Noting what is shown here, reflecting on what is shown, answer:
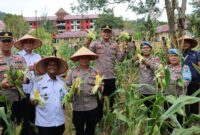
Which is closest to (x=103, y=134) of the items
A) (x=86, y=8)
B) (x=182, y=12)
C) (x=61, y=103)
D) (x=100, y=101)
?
(x=100, y=101)

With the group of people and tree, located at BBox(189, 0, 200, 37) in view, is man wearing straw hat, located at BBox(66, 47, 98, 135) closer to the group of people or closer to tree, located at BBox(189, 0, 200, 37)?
the group of people

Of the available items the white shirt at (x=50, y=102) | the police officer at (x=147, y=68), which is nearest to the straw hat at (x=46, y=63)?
the white shirt at (x=50, y=102)

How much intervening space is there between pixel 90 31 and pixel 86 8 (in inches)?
342

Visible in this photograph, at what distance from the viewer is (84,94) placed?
3.89 m

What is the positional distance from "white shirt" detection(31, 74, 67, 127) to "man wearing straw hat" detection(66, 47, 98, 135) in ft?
0.96

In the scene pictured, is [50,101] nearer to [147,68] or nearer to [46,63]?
[46,63]

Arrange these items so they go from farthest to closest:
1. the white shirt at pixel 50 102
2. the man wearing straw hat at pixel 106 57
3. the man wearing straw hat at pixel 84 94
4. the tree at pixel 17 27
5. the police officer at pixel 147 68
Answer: the tree at pixel 17 27 → the man wearing straw hat at pixel 106 57 → the police officer at pixel 147 68 → the man wearing straw hat at pixel 84 94 → the white shirt at pixel 50 102

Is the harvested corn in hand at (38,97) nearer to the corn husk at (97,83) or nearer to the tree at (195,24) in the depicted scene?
the corn husk at (97,83)

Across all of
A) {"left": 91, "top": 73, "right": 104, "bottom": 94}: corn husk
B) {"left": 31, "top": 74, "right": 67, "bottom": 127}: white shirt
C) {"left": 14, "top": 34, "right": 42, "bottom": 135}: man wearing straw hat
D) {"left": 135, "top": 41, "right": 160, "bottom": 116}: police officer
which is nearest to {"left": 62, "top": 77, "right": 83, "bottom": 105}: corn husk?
{"left": 31, "top": 74, "right": 67, "bottom": 127}: white shirt

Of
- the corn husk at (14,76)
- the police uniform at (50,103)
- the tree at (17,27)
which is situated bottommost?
the police uniform at (50,103)

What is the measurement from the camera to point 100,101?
4328 millimetres

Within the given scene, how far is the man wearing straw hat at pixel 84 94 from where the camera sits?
3885 mm

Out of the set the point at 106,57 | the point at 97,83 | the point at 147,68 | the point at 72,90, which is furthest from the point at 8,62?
the point at 147,68

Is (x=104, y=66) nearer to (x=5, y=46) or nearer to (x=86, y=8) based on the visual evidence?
(x=5, y=46)
